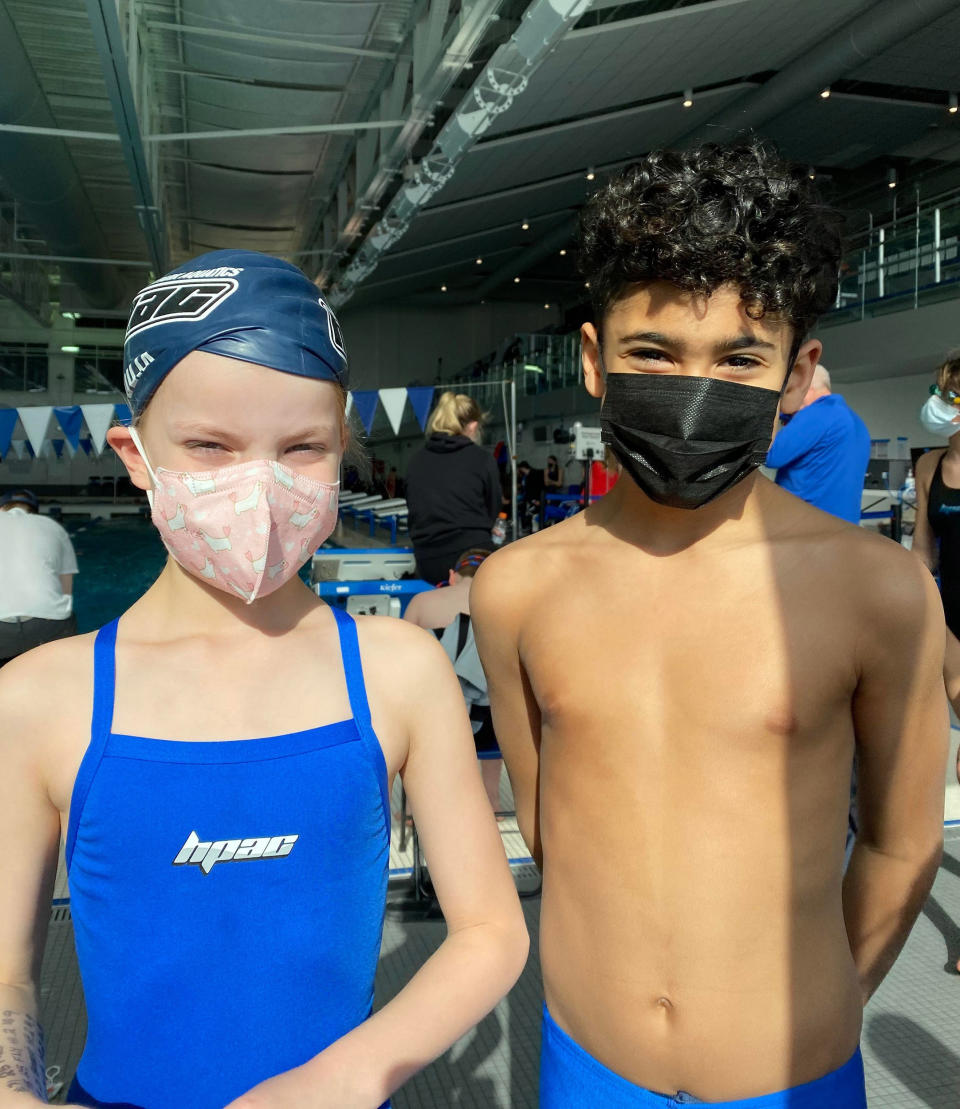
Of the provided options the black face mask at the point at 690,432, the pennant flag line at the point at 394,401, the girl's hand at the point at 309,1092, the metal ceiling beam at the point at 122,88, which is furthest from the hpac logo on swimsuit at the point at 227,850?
the pennant flag line at the point at 394,401

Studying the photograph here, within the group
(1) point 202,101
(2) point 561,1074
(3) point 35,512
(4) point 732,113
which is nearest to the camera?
(2) point 561,1074

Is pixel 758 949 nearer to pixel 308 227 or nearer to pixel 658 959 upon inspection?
pixel 658 959

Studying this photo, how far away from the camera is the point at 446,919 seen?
100cm

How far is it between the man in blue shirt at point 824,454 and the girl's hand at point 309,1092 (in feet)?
8.64

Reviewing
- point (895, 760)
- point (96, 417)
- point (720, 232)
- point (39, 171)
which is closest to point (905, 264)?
point (96, 417)

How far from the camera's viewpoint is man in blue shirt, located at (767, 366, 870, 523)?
124 inches

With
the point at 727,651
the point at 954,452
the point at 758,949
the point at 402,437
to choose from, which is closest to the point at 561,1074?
the point at 758,949

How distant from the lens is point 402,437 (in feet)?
115

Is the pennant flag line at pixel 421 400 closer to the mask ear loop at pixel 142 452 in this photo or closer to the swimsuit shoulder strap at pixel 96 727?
the mask ear loop at pixel 142 452

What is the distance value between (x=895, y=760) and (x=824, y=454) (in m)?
2.06

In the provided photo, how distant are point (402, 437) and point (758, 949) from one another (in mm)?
34468

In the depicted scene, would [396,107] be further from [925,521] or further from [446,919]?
[446,919]

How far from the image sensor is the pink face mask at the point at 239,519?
1079 mm

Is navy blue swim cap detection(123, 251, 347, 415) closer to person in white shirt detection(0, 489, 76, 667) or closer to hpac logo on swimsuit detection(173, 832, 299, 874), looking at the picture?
hpac logo on swimsuit detection(173, 832, 299, 874)
